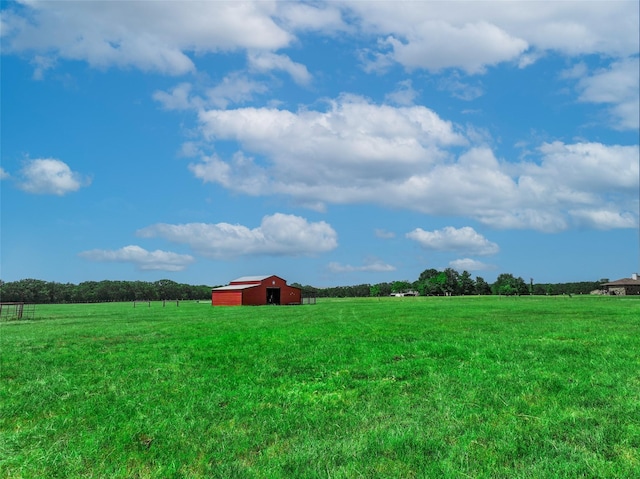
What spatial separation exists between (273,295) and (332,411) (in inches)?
3023

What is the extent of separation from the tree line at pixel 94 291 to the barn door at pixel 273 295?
89.6 m

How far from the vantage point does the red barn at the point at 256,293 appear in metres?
77.4

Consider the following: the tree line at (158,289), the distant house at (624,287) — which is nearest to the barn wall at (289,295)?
the tree line at (158,289)

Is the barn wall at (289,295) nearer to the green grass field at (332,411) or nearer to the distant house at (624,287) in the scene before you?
the green grass field at (332,411)

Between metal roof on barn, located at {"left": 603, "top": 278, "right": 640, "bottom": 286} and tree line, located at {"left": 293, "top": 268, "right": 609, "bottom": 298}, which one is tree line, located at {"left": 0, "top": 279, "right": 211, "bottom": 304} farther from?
metal roof on barn, located at {"left": 603, "top": 278, "right": 640, "bottom": 286}

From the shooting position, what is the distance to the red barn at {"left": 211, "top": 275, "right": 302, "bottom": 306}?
77.4m

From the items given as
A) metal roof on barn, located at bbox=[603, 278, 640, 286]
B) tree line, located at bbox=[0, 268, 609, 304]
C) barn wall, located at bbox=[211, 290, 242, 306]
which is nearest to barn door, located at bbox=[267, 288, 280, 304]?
barn wall, located at bbox=[211, 290, 242, 306]

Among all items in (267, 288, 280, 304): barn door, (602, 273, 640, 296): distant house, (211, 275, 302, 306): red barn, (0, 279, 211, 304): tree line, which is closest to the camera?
(211, 275, 302, 306): red barn

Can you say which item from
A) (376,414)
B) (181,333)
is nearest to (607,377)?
(376,414)

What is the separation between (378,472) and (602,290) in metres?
173

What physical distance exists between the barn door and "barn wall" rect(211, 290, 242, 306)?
8275mm

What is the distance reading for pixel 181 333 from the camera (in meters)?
22.1

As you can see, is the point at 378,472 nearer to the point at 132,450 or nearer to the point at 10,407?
the point at 132,450

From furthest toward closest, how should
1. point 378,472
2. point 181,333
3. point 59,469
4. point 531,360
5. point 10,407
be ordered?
point 181,333
point 531,360
point 10,407
point 59,469
point 378,472
